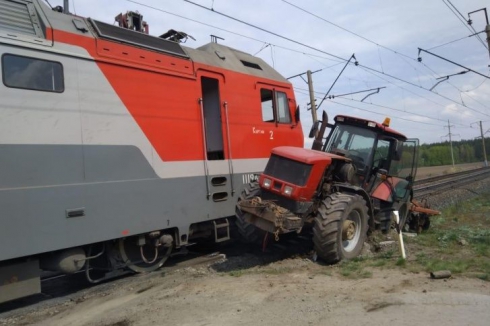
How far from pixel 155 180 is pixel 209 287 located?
6.15 feet

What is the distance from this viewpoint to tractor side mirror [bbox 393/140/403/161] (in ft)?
27.8

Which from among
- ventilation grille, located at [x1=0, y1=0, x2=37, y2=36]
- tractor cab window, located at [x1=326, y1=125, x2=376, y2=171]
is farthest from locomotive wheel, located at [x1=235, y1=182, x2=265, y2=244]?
ventilation grille, located at [x1=0, y1=0, x2=37, y2=36]

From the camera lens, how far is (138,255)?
6.70m

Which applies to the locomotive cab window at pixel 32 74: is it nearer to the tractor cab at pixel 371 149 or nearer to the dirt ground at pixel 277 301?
the dirt ground at pixel 277 301

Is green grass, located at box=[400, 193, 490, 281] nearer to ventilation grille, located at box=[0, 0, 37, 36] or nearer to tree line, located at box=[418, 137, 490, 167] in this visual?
ventilation grille, located at box=[0, 0, 37, 36]

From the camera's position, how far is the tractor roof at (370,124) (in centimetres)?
834

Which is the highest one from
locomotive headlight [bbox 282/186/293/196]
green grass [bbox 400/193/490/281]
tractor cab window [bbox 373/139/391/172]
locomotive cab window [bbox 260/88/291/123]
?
locomotive cab window [bbox 260/88/291/123]

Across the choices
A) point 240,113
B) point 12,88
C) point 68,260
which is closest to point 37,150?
point 12,88

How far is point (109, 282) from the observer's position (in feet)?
21.5

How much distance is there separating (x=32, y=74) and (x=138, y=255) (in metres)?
3.19

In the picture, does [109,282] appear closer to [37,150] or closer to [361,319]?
[37,150]

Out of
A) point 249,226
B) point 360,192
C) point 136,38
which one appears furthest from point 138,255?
point 360,192

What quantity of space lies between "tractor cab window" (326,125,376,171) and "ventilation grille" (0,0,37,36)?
19.0ft

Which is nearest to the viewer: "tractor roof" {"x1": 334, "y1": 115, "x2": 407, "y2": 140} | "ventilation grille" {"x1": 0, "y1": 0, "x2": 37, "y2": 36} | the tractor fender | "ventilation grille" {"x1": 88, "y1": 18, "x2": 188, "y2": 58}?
"ventilation grille" {"x1": 0, "y1": 0, "x2": 37, "y2": 36}
